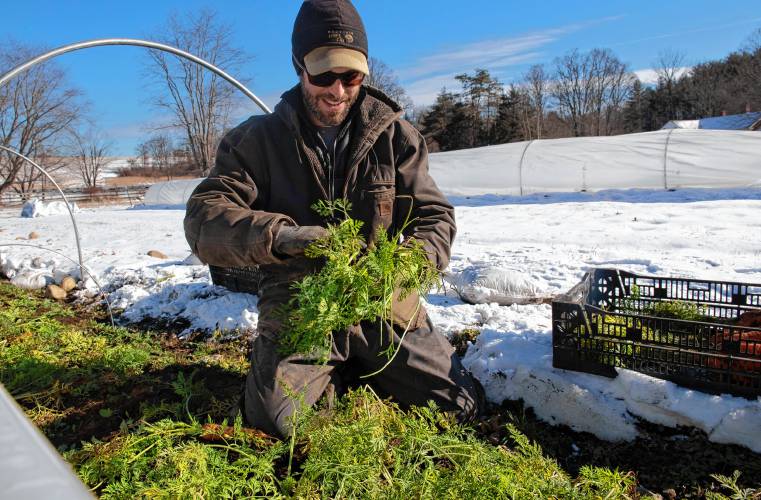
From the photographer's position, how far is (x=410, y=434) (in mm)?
2334

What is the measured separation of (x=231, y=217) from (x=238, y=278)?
2879mm

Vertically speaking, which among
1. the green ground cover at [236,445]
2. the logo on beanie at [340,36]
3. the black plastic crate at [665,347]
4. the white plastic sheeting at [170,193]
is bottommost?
the green ground cover at [236,445]

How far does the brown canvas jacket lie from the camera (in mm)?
2803

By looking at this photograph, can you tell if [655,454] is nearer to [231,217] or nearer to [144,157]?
[231,217]

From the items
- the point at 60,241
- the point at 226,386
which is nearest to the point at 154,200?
the point at 60,241

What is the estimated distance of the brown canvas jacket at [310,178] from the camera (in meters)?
2.80

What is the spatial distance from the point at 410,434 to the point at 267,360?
900 millimetres

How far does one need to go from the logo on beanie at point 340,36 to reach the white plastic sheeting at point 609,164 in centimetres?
1217

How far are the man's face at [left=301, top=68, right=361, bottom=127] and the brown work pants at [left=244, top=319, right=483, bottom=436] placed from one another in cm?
115

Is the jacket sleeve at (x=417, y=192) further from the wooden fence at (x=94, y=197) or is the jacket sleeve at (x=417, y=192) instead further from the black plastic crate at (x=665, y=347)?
the wooden fence at (x=94, y=197)

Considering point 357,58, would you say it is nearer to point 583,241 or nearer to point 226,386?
point 226,386

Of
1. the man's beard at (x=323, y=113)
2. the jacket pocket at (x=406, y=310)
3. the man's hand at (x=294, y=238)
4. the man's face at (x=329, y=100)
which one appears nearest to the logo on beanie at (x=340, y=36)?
the man's face at (x=329, y=100)

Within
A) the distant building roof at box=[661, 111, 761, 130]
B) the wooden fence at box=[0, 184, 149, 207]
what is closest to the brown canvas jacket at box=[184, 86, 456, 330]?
the wooden fence at box=[0, 184, 149, 207]

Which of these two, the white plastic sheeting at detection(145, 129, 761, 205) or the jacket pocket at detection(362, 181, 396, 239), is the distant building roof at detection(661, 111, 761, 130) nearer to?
the white plastic sheeting at detection(145, 129, 761, 205)
